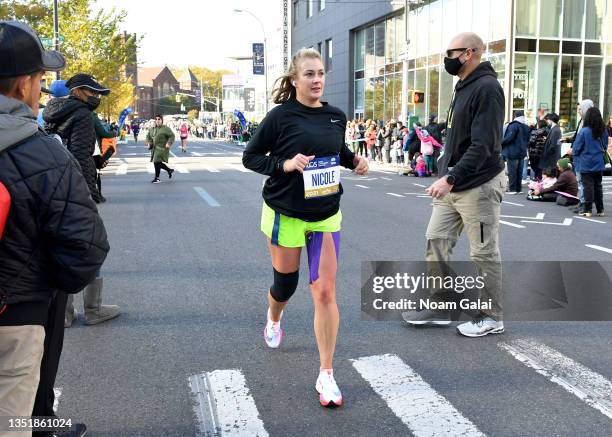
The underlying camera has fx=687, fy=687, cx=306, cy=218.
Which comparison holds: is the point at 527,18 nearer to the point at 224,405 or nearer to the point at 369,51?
the point at 369,51

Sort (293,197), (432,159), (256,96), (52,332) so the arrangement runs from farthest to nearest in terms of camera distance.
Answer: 1. (256,96)
2. (432,159)
3. (293,197)
4. (52,332)

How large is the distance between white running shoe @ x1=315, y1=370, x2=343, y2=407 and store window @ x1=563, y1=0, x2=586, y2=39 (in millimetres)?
25960

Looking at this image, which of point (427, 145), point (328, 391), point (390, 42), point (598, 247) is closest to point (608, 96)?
point (427, 145)

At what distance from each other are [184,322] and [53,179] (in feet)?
10.8

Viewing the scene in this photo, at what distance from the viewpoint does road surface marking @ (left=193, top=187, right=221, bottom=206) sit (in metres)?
13.5

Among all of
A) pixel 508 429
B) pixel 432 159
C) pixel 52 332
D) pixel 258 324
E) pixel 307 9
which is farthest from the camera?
pixel 307 9

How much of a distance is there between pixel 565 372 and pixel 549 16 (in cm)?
2468

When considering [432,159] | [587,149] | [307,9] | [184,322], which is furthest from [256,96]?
[184,322]

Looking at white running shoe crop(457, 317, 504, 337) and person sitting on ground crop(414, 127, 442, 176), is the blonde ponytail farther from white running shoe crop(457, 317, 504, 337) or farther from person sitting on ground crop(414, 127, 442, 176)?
person sitting on ground crop(414, 127, 442, 176)

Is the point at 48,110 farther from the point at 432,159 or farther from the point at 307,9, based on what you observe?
the point at 307,9

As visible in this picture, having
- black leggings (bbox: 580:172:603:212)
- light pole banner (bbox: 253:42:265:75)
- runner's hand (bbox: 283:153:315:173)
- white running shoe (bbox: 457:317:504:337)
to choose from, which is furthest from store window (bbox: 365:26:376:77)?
runner's hand (bbox: 283:153:315:173)

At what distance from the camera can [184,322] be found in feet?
17.7

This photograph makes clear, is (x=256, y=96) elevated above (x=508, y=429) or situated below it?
above

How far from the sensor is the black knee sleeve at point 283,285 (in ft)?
14.0
